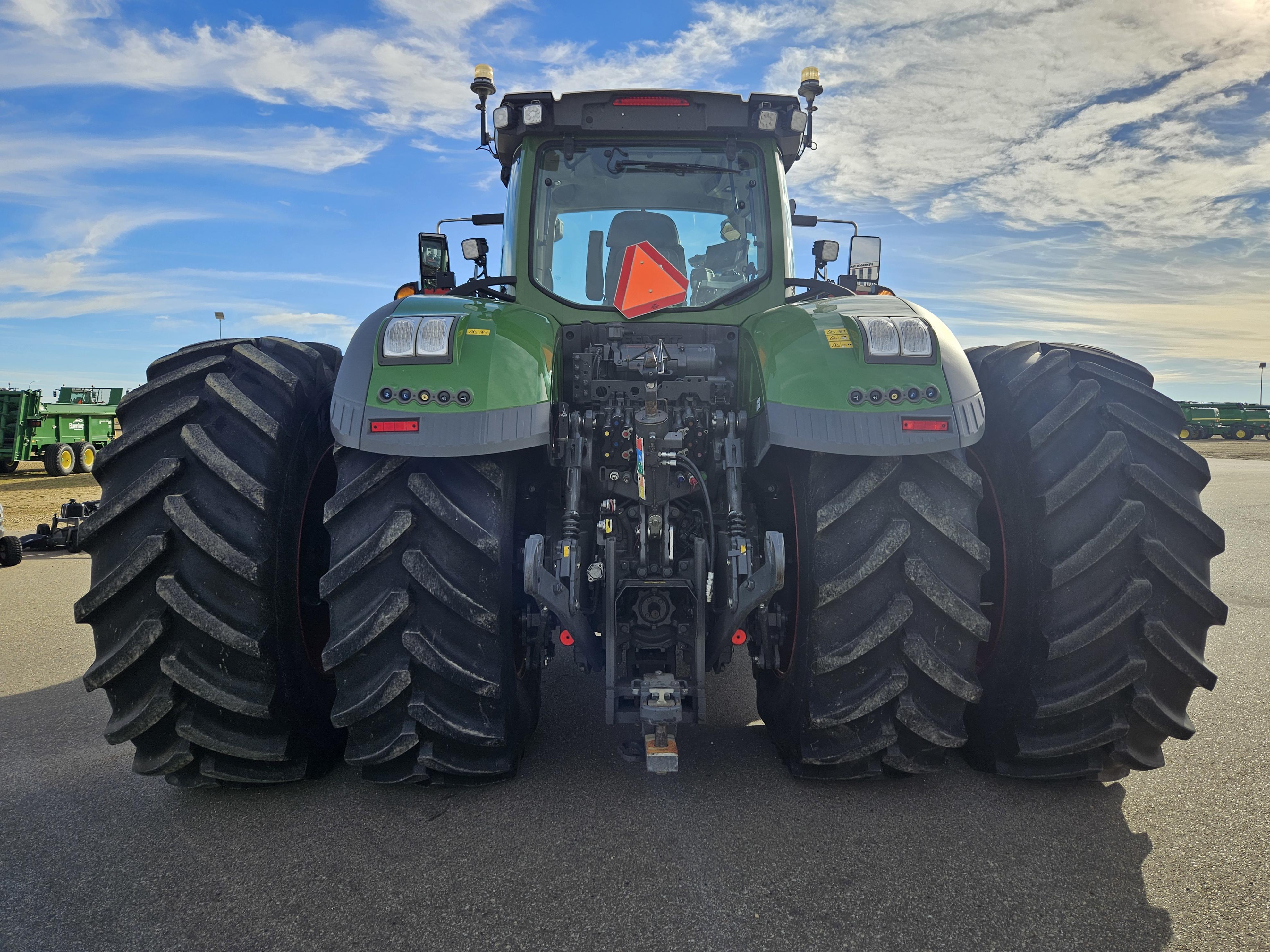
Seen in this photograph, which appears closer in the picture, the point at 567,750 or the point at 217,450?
the point at 217,450

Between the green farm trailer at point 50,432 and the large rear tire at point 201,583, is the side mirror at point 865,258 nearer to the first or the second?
the large rear tire at point 201,583

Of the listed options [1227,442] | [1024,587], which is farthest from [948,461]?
[1227,442]

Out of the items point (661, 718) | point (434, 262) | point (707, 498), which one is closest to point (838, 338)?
point (707, 498)

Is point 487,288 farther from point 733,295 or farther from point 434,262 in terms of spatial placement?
point 733,295

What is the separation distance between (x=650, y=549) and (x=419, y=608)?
807 millimetres

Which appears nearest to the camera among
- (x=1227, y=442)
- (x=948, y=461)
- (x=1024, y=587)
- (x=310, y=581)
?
(x=948, y=461)

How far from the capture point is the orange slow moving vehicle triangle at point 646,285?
330cm

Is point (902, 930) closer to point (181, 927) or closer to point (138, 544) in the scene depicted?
point (181, 927)

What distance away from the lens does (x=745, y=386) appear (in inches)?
123

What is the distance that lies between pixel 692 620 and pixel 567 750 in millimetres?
842

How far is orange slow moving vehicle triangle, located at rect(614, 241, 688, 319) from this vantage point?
3.30 metres

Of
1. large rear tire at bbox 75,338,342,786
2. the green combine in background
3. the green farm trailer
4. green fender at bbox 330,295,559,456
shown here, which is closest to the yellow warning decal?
green fender at bbox 330,295,559,456

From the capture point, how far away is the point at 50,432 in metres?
20.0

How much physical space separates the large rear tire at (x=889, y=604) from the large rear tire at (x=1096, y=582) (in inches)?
13.1
